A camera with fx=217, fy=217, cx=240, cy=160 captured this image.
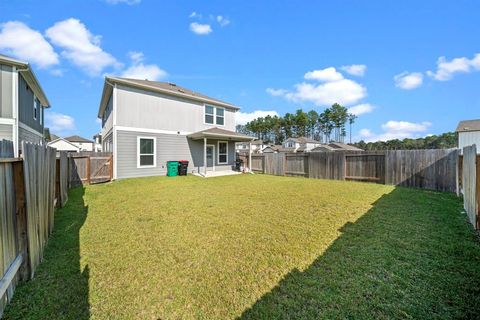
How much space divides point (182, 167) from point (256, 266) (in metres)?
11.6

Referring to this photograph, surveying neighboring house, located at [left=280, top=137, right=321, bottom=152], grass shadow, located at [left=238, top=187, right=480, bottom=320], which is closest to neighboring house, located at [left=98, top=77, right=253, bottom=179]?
grass shadow, located at [left=238, top=187, right=480, bottom=320]

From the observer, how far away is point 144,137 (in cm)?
1276

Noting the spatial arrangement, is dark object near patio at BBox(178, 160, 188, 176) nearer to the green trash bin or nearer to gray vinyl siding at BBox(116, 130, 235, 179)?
the green trash bin

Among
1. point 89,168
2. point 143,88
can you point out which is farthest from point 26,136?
point 143,88

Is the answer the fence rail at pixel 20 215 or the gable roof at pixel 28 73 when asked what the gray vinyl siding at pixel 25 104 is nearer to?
the gable roof at pixel 28 73

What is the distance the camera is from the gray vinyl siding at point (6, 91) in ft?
29.7

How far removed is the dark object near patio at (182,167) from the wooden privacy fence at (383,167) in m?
6.49

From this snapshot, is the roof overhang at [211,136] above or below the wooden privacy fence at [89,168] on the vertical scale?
above

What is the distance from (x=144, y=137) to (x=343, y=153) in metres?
11.6

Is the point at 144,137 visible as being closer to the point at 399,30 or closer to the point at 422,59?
the point at 399,30

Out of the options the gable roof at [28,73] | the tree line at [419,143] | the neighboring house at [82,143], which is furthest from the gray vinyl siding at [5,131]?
the tree line at [419,143]

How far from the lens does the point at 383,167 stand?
35.6 ft

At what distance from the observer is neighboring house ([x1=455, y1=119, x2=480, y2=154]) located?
25438 millimetres

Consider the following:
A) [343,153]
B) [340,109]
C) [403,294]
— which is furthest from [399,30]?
[340,109]
